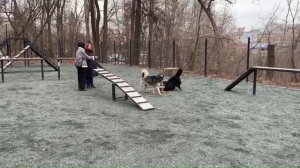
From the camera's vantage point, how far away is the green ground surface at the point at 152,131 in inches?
169

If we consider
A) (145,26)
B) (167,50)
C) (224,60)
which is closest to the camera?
(167,50)

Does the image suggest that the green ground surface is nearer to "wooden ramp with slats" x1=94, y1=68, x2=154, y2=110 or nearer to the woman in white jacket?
"wooden ramp with slats" x1=94, y1=68, x2=154, y2=110

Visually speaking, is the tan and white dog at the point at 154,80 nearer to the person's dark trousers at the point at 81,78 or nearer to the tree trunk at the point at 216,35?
the person's dark trousers at the point at 81,78

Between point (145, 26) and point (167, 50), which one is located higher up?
point (145, 26)

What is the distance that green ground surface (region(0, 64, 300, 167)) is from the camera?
4.28 metres

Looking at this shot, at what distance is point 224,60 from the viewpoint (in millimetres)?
20250

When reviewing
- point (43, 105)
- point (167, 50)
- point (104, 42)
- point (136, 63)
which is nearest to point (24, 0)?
point (104, 42)

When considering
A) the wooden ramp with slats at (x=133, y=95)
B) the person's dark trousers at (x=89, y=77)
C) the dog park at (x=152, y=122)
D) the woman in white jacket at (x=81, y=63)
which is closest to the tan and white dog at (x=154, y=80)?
the dog park at (x=152, y=122)

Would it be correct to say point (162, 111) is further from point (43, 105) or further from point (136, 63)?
point (136, 63)

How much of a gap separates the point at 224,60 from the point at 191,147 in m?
16.1

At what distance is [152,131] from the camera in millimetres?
5594

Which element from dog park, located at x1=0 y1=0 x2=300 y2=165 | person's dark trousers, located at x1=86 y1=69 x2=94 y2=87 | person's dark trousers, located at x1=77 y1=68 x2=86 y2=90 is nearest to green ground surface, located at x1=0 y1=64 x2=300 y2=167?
dog park, located at x1=0 y1=0 x2=300 y2=165

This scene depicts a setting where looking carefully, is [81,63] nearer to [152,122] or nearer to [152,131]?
[152,122]

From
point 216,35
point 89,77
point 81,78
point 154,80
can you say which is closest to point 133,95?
point 154,80
